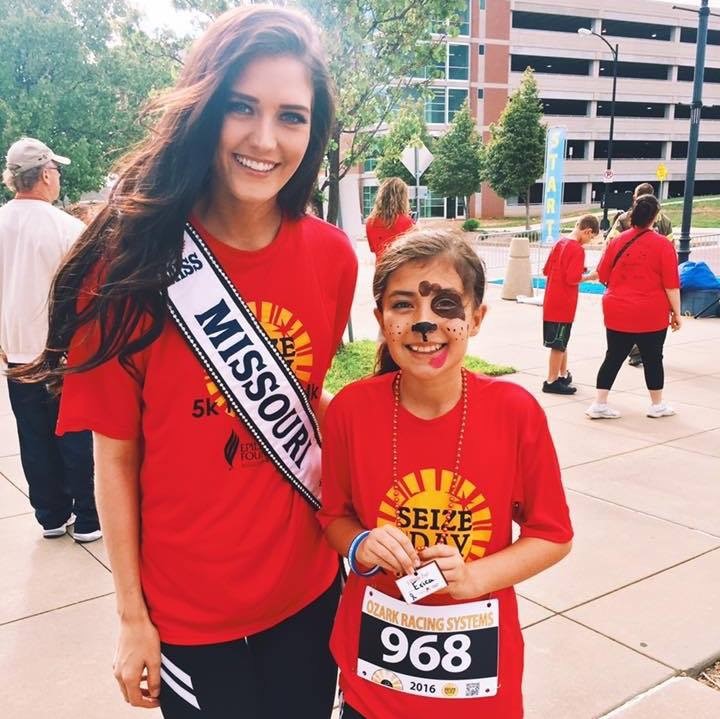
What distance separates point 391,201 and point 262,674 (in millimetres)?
7141

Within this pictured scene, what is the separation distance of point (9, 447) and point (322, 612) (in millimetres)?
5011

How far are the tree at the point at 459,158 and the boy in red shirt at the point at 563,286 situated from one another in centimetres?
3640

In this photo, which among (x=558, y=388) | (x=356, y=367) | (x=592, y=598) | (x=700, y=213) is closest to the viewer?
(x=592, y=598)

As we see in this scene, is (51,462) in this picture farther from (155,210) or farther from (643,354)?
(643,354)

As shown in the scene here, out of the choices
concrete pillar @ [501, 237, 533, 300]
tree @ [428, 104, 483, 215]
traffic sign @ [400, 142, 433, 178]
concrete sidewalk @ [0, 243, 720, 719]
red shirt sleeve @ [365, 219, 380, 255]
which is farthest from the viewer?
tree @ [428, 104, 483, 215]

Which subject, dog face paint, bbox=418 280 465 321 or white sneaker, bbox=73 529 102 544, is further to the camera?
white sneaker, bbox=73 529 102 544

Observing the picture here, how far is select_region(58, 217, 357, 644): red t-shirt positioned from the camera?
1.47m

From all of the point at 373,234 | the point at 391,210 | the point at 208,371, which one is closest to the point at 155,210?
the point at 208,371

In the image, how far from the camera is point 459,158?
4284cm

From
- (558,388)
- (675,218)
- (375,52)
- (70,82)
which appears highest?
(70,82)

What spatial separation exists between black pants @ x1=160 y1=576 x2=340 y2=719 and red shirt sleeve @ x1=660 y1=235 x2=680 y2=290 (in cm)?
531

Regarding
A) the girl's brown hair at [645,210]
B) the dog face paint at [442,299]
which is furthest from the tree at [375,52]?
the dog face paint at [442,299]

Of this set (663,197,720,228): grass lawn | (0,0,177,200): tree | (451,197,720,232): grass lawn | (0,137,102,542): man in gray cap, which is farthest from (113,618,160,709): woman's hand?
(663,197,720,228): grass lawn

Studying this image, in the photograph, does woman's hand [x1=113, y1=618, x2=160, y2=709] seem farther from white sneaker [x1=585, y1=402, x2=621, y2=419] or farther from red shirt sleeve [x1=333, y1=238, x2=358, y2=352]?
white sneaker [x1=585, y1=402, x2=621, y2=419]
